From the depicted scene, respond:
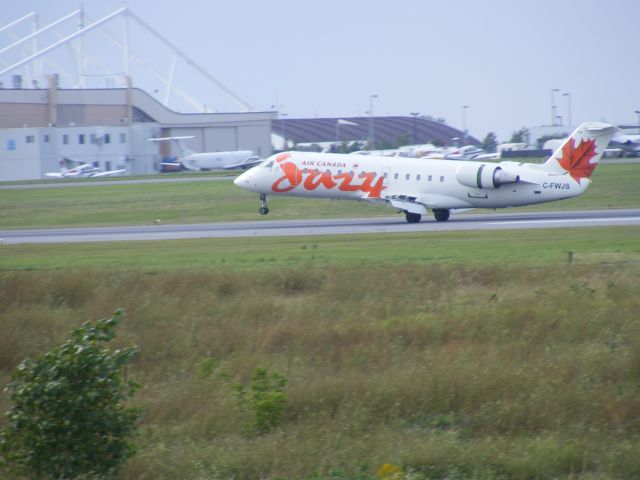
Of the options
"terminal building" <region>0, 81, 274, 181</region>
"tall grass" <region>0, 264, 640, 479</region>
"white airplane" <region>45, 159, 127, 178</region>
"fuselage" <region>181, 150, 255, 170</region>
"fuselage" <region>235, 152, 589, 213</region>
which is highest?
"terminal building" <region>0, 81, 274, 181</region>

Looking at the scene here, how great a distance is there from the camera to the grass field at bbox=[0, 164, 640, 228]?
5200cm

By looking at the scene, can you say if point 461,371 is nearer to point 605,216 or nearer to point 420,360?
point 420,360

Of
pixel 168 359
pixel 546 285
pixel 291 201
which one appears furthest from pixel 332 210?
pixel 168 359

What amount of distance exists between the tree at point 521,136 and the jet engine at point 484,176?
10240cm

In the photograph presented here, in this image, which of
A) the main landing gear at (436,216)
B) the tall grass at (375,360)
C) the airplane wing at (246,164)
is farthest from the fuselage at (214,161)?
the tall grass at (375,360)

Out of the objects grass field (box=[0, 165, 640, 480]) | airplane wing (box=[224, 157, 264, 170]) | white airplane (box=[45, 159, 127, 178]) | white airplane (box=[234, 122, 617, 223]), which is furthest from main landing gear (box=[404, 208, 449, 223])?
airplane wing (box=[224, 157, 264, 170])

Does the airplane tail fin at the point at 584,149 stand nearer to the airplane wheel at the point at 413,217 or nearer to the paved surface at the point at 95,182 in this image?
the airplane wheel at the point at 413,217

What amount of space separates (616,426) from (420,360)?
4.04 meters

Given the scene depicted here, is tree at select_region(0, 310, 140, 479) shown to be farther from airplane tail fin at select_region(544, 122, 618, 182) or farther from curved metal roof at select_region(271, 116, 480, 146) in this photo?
curved metal roof at select_region(271, 116, 480, 146)

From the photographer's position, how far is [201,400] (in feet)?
45.8

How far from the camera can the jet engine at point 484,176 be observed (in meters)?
39.1

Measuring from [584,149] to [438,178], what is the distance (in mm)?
6266

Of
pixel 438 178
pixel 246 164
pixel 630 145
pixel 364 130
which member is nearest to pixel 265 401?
pixel 438 178

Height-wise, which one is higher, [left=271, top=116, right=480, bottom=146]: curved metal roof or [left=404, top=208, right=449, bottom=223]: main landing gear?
[left=271, top=116, right=480, bottom=146]: curved metal roof
